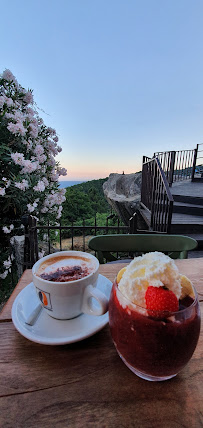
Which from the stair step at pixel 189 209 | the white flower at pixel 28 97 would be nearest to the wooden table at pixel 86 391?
the white flower at pixel 28 97

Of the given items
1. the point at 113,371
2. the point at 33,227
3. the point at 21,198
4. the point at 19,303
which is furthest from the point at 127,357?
the point at 21,198

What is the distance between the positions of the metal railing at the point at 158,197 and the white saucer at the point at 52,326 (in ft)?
10.5

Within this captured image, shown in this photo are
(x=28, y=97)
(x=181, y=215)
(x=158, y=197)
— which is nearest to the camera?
(x=28, y=97)

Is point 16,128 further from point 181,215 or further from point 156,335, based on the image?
point 181,215

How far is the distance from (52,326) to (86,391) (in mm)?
182

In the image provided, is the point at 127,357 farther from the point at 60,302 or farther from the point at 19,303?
the point at 19,303

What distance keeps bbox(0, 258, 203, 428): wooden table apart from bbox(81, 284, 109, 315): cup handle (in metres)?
0.08

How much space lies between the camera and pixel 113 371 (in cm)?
40

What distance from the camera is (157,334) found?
31 cm

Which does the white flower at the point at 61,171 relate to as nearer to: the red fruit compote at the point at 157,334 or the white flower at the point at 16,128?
the white flower at the point at 16,128

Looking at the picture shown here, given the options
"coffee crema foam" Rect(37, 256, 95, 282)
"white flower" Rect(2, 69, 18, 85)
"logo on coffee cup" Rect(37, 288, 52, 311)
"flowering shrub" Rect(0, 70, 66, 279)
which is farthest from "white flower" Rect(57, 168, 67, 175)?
"logo on coffee cup" Rect(37, 288, 52, 311)

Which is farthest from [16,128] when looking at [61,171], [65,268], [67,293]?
[67,293]

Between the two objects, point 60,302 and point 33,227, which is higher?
point 60,302

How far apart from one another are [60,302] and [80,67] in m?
5.83
